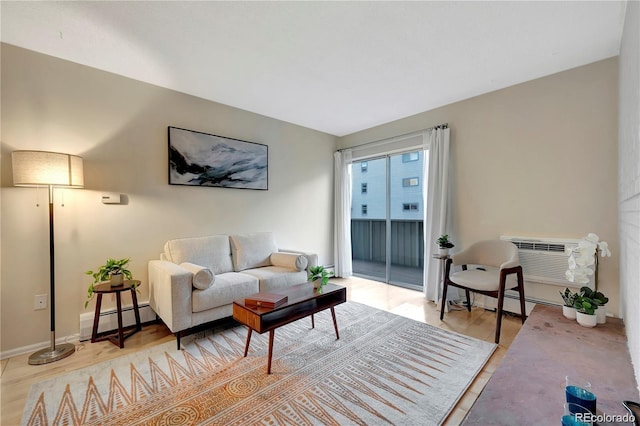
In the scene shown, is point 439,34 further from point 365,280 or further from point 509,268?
point 365,280

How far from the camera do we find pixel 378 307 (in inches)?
123

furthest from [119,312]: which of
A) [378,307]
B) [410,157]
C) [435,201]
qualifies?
[410,157]

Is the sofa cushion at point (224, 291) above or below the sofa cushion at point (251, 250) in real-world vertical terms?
below

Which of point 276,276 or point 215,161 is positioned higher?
point 215,161

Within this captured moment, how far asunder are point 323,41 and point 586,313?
102 inches

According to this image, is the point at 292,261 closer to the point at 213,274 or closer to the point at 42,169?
the point at 213,274

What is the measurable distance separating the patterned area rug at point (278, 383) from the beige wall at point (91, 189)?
868 millimetres

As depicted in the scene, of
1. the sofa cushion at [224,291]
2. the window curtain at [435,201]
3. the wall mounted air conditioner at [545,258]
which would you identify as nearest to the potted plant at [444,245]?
the window curtain at [435,201]

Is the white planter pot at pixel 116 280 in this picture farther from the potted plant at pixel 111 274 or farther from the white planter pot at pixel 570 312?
the white planter pot at pixel 570 312

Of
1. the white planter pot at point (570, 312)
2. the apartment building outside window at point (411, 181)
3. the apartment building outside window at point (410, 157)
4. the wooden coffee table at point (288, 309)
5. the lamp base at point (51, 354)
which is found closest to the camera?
the white planter pot at point (570, 312)

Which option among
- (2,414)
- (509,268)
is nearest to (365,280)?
(509,268)

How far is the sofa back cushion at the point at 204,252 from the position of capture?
2725 millimetres

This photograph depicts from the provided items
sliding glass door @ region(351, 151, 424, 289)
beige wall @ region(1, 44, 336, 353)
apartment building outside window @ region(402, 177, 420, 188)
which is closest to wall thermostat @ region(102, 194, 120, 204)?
beige wall @ region(1, 44, 336, 353)

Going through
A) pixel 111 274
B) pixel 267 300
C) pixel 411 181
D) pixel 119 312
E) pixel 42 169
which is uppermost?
pixel 411 181
